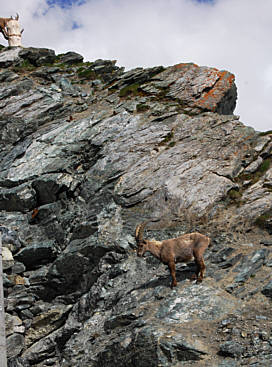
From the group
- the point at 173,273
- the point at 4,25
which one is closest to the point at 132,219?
the point at 173,273

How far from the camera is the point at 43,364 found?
17.7 metres

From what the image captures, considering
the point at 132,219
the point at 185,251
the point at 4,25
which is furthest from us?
the point at 4,25

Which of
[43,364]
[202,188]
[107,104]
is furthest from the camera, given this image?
[107,104]

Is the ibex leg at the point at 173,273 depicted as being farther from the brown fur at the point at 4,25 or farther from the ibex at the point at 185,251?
the brown fur at the point at 4,25

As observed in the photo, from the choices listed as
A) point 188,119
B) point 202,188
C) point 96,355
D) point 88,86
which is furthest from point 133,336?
point 88,86

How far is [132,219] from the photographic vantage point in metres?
21.4

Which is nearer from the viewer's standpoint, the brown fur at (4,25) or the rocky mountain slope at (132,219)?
the rocky mountain slope at (132,219)

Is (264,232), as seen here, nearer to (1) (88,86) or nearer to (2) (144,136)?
(2) (144,136)

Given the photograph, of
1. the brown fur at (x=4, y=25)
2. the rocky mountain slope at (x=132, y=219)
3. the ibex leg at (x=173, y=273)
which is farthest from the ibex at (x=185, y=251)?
the brown fur at (x=4, y=25)

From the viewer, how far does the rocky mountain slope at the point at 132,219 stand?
1368cm

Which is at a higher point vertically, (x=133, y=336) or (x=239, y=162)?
(x=239, y=162)

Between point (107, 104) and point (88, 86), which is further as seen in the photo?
point (88, 86)

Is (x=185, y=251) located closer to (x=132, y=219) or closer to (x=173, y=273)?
(x=173, y=273)

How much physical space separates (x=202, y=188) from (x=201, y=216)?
2045 millimetres
